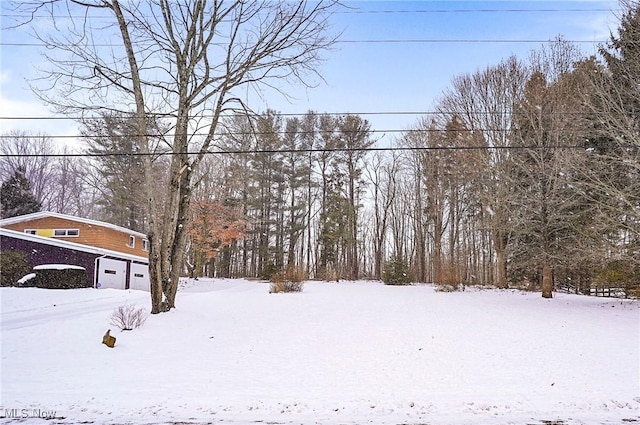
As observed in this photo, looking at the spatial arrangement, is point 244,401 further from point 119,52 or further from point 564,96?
point 564,96

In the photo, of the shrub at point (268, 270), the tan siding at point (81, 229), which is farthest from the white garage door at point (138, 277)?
the shrub at point (268, 270)

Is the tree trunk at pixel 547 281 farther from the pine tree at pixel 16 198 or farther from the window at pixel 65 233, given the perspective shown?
the pine tree at pixel 16 198

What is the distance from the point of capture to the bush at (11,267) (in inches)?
719

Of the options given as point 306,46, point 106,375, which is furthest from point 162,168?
point 106,375

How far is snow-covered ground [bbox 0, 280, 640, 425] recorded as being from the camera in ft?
19.2

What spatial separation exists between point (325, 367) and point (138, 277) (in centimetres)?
2081

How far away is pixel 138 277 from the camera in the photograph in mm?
25688

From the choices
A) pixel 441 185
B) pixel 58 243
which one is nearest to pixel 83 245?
pixel 58 243

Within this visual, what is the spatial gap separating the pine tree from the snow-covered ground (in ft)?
62.8

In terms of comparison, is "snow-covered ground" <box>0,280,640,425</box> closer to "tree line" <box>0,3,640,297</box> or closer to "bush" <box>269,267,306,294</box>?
"tree line" <box>0,3,640,297</box>

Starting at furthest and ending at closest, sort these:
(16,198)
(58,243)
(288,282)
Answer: (16,198) → (58,243) → (288,282)

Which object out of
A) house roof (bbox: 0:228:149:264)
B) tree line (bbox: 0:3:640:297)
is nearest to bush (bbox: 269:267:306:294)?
tree line (bbox: 0:3:640:297)

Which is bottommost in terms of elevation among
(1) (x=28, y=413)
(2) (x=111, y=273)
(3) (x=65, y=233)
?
(1) (x=28, y=413)

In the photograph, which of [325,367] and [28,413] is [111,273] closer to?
[325,367]
